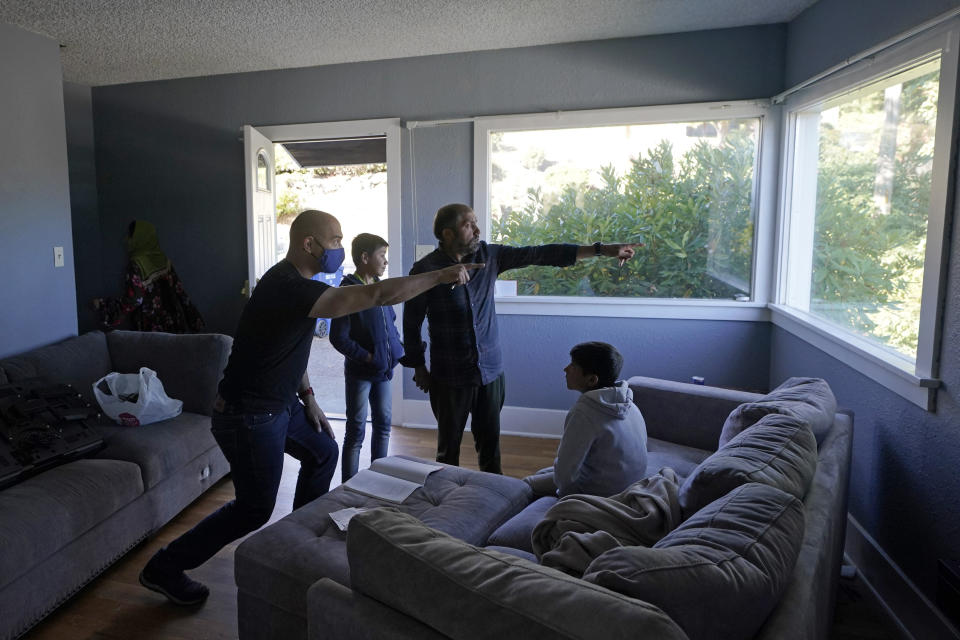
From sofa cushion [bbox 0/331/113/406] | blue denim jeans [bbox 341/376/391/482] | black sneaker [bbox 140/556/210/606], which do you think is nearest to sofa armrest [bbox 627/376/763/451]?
blue denim jeans [bbox 341/376/391/482]

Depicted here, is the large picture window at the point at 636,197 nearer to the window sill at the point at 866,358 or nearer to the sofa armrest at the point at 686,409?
the window sill at the point at 866,358

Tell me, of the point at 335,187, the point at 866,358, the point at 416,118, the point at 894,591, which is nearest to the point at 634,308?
the point at 866,358

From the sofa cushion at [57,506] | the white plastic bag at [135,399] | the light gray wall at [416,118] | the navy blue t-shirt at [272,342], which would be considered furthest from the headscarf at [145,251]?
the navy blue t-shirt at [272,342]

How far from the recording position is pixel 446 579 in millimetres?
1036

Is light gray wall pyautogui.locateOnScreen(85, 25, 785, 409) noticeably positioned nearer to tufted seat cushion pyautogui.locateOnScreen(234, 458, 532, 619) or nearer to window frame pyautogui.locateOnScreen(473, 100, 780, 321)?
window frame pyautogui.locateOnScreen(473, 100, 780, 321)

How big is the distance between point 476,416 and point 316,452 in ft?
2.34

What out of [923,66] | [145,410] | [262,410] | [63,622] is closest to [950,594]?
[923,66]

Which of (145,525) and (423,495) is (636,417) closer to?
(423,495)

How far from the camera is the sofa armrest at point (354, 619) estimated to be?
1.06 meters

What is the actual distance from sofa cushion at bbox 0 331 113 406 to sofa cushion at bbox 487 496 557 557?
2143 millimetres

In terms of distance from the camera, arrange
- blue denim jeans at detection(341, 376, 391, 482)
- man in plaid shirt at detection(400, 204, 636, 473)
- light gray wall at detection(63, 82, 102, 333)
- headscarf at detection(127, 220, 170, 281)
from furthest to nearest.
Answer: light gray wall at detection(63, 82, 102, 333), headscarf at detection(127, 220, 170, 281), blue denim jeans at detection(341, 376, 391, 482), man in plaid shirt at detection(400, 204, 636, 473)

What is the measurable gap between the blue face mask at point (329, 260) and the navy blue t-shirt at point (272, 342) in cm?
11

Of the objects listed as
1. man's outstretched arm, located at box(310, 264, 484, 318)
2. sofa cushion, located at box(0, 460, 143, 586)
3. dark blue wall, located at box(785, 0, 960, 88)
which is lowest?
sofa cushion, located at box(0, 460, 143, 586)

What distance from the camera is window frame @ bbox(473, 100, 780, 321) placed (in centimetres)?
354
